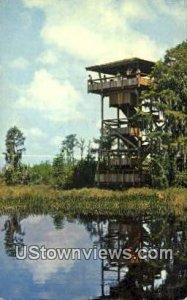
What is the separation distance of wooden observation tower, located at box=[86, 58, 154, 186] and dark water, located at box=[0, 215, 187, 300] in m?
12.3

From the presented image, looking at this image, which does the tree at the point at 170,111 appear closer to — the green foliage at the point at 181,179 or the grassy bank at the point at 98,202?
the green foliage at the point at 181,179

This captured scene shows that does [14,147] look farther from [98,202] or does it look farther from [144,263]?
[144,263]

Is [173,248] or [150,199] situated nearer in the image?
[173,248]

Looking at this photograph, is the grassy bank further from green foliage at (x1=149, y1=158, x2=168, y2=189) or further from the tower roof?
the tower roof

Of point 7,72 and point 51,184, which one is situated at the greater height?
point 7,72

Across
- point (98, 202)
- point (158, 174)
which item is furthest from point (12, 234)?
point (158, 174)

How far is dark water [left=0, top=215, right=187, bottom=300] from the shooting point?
1141cm

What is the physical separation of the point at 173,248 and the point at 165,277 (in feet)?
11.4

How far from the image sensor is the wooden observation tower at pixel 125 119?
32.5 metres

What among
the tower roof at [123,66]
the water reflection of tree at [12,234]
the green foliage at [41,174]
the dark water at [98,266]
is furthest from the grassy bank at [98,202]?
the green foliage at [41,174]

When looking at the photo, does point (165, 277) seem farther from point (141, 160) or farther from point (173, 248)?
point (141, 160)

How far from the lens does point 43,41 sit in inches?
582

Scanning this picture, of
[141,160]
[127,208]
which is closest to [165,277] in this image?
[127,208]

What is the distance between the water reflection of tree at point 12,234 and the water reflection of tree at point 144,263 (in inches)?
95.1
